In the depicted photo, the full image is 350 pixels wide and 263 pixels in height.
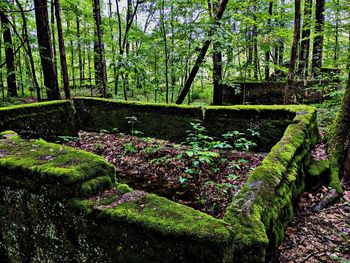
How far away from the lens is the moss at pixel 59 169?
7.39 ft

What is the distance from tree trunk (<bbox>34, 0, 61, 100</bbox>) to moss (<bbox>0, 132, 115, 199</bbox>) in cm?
568

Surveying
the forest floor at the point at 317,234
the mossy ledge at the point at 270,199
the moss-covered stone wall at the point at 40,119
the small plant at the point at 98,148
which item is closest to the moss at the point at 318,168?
the mossy ledge at the point at 270,199

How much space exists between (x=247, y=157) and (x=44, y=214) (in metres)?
4.24

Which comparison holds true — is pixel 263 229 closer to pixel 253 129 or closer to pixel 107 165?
pixel 107 165

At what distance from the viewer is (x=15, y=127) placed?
5.16 m

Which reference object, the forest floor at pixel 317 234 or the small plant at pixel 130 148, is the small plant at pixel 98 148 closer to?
the small plant at pixel 130 148

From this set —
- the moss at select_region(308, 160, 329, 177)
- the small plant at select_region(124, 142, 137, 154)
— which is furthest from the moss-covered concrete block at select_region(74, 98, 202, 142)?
the moss at select_region(308, 160, 329, 177)

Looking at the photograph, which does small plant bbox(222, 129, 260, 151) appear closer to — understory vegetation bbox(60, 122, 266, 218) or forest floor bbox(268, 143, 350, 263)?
understory vegetation bbox(60, 122, 266, 218)

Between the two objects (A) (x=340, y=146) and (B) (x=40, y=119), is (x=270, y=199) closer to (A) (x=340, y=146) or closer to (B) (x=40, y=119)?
(A) (x=340, y=146)

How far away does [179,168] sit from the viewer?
5121 millimetres

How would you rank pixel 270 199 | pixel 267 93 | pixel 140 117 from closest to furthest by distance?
pixel 270 199, pixel 140 117, pixel 267 93

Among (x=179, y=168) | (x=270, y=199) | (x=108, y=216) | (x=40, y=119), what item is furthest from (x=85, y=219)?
(x=40, y=119)

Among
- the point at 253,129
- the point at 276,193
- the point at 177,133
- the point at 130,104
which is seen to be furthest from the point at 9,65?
the point at 276,193

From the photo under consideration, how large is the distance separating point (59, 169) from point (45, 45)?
7.27 metres
